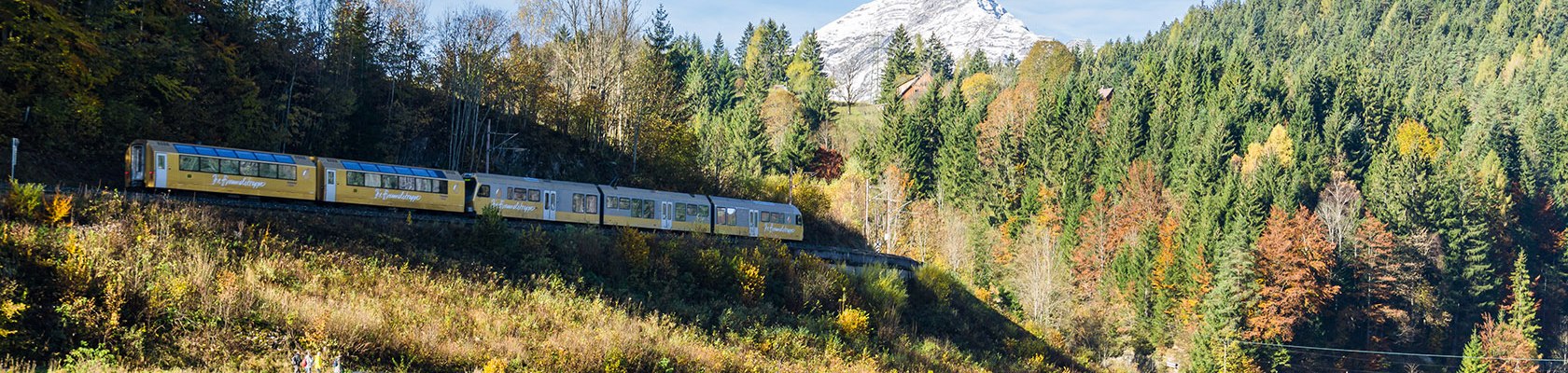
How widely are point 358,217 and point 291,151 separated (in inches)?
611

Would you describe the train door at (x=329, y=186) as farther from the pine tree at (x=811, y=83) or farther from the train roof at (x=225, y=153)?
the pine tree at (x=811, y=83)

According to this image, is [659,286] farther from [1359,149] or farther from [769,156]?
[1359,149]

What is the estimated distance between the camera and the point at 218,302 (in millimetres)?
21297

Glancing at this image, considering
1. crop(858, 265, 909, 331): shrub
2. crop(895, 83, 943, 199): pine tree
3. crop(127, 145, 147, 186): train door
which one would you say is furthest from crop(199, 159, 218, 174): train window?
crop(895, 83, 943, 199): pine tree

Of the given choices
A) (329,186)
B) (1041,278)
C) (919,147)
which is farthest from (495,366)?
(919,147)

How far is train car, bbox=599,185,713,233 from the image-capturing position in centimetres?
4225

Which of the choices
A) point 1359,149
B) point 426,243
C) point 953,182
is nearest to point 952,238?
point 953,182

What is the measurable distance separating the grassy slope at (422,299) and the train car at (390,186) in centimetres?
523

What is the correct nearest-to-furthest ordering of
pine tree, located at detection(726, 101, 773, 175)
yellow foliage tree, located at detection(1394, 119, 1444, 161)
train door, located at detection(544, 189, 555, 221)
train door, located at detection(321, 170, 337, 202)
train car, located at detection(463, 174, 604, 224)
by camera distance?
train door, located at detection(321, 170, 337, 202), train car, located at detection(463, 174, 604, 224), train door, located at detection(544, 189, 555, 221), pine tree, located at detection(726, 101, 773, 175), yellow foliage tree, located at detection(1394, 119, 1444, 161)

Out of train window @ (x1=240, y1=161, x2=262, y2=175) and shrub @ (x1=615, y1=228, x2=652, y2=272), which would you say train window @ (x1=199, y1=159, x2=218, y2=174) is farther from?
shrub @ (x1=615, y1=228, x2=652, y2=272)

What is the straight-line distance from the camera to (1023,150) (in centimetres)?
10331

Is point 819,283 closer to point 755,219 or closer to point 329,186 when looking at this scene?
point 755,219

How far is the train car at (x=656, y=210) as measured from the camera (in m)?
42.2

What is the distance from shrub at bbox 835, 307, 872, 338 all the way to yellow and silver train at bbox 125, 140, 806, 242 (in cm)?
989
